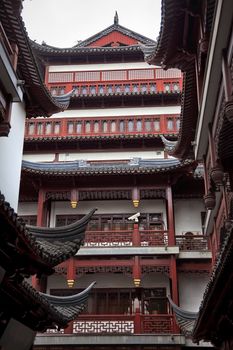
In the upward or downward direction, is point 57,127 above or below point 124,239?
above

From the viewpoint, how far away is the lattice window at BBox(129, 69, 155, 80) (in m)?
28.9

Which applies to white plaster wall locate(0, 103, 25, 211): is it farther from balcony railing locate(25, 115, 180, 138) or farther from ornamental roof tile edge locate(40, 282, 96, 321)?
balcony railing locate(25, 115, 180, 138)

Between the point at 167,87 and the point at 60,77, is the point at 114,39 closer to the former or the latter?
the point at 60,77

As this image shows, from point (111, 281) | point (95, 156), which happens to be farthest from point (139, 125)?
point (111, 281)

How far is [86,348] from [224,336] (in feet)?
30.9

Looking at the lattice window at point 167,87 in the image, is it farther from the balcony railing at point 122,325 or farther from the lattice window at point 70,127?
the balcony railing at point 122,325

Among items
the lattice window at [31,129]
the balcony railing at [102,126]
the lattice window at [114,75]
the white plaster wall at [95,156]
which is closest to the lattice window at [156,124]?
the balcony railing at [102,126]

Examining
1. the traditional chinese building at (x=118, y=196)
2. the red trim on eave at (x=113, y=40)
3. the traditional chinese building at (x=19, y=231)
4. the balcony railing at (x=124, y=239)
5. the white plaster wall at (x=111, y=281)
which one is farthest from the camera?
the red trim on eave at (x=113, y=40)

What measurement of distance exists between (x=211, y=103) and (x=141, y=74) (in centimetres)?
1979

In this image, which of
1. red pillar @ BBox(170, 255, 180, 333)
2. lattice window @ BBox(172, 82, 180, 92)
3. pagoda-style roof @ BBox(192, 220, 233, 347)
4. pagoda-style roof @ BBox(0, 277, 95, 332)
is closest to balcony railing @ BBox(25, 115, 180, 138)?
lattice window @ BBox(172, 82, 180, 92)

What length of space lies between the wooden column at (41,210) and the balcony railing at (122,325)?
471 cm

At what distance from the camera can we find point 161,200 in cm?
2439

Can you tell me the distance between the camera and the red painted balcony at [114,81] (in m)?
28.4

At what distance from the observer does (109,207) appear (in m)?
24.5
